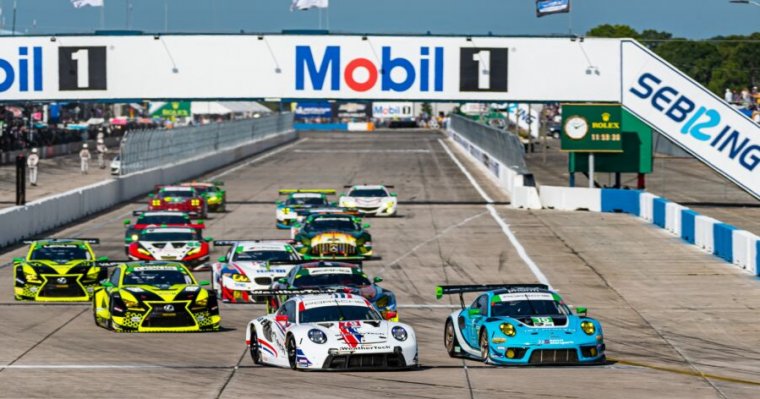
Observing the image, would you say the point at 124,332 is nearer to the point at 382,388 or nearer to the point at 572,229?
the point at 382,388

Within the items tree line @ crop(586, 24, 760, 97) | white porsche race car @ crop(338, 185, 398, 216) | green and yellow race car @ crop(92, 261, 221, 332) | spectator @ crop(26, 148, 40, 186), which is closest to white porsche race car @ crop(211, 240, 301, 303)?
green and yellow race car @ crop(92, 261, 221, 332)

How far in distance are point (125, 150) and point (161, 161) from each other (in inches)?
409

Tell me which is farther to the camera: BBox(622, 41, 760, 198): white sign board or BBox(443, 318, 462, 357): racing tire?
BBox(622, 41, 760, 198): white sign board

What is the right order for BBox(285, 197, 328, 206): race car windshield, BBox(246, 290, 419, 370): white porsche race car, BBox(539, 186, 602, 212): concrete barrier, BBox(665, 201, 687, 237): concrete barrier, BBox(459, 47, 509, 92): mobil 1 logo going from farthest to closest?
1. BBox(539, 186, 602, 212): concrete barrier
2. BBox(459, 47, 509, 92): mobil 1 logo
3. BBox(285, 197, 328, 206): race car windshield
4. BBox(665, 201, 687, 237): concrete barrier
5. BBox(246, 290, 419, 370): white porsche race car

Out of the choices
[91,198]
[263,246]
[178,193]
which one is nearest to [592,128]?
[178,193]

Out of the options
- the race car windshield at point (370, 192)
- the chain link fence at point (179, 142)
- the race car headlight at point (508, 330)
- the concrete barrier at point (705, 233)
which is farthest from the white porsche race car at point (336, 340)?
the chain link fence at point (179, 142)

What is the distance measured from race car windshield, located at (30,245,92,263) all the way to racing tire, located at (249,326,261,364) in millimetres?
10204

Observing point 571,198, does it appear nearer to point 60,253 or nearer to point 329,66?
point 329,66

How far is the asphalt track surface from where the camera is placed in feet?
62.6

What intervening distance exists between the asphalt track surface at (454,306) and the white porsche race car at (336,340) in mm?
255

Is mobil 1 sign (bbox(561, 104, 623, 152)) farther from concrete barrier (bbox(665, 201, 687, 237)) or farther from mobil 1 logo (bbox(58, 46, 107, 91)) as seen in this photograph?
mobil 1 logo (bbox(58, 46, 107, 91))

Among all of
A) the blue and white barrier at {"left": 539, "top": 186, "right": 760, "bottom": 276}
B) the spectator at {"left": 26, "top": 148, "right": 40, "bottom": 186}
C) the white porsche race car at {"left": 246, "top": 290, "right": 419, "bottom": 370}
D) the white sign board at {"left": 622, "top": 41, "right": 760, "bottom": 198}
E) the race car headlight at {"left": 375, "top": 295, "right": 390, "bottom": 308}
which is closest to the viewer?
the white porsche race car at {"left": 246, "top": 290, "right": 419, "bottom": 370}

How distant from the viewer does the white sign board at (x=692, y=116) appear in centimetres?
4794

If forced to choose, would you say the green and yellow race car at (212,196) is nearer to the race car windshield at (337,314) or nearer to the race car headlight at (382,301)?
the race car headlight at (382,301)
